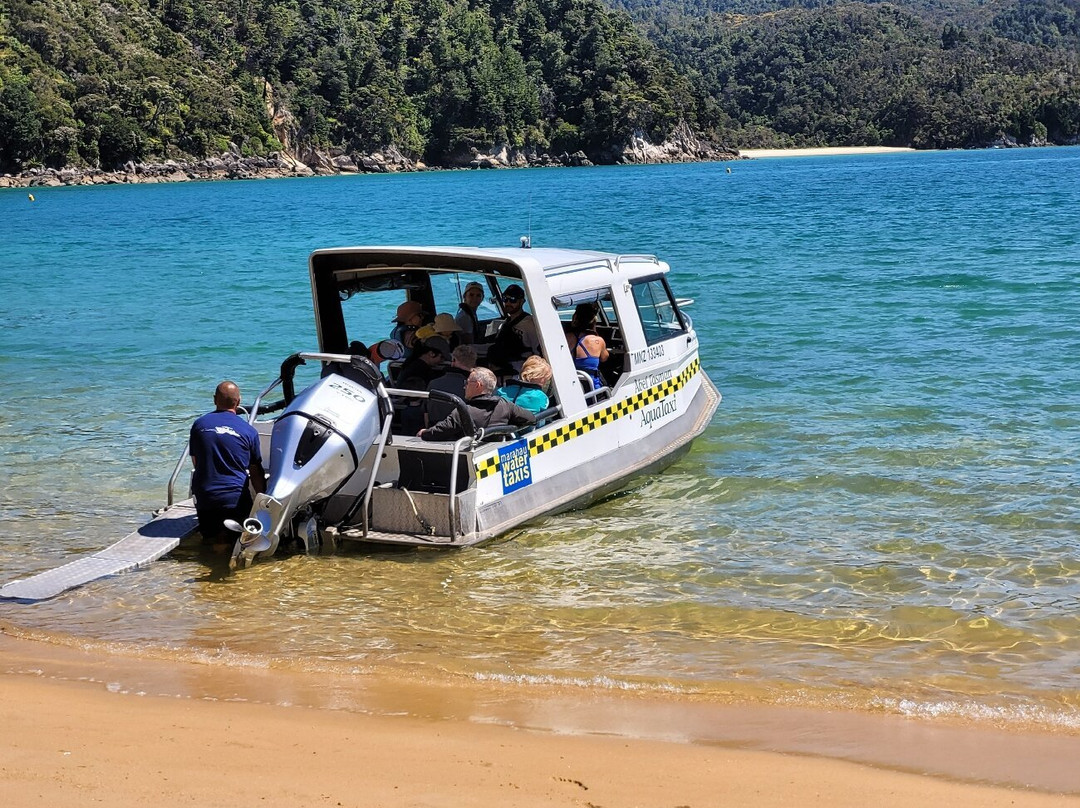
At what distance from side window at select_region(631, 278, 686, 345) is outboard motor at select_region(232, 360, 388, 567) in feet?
12.1

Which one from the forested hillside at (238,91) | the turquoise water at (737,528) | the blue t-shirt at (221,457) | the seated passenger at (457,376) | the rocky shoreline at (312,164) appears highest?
the forested hillside at (238,91)

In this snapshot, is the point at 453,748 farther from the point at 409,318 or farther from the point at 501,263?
the point at 409,318

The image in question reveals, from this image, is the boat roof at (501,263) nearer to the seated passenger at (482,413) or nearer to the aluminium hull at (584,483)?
the seated passenger at (482,413)

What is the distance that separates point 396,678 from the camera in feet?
23.4

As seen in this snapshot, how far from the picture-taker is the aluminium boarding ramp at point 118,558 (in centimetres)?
845

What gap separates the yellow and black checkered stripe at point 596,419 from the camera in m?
9.61

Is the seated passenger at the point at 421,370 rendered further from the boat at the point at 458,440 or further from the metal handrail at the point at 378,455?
the metal handrail at the point at 378,455

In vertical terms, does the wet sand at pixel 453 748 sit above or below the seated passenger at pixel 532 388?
below

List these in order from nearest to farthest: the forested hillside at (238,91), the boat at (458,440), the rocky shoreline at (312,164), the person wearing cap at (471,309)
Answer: the boat at (458,440) < the person wearing cap at (471,309) < the rocky shoreline at (312,164) < the forested hillside at (238,91)

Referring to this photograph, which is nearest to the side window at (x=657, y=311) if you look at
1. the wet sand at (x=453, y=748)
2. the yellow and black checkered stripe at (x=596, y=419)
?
the yellow and black checkered stripe at (x=596, y=419)

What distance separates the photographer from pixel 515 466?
32.3 ft

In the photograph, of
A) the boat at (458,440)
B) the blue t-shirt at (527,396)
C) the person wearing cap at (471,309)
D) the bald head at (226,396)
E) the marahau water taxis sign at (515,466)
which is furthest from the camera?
the person wearing cap at (471,309)

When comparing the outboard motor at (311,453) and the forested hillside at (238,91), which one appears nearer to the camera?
the outboard motor at (311,453)

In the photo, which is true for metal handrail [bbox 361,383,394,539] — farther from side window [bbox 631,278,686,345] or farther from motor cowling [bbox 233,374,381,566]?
side window [bbox 631,278,686,345]
